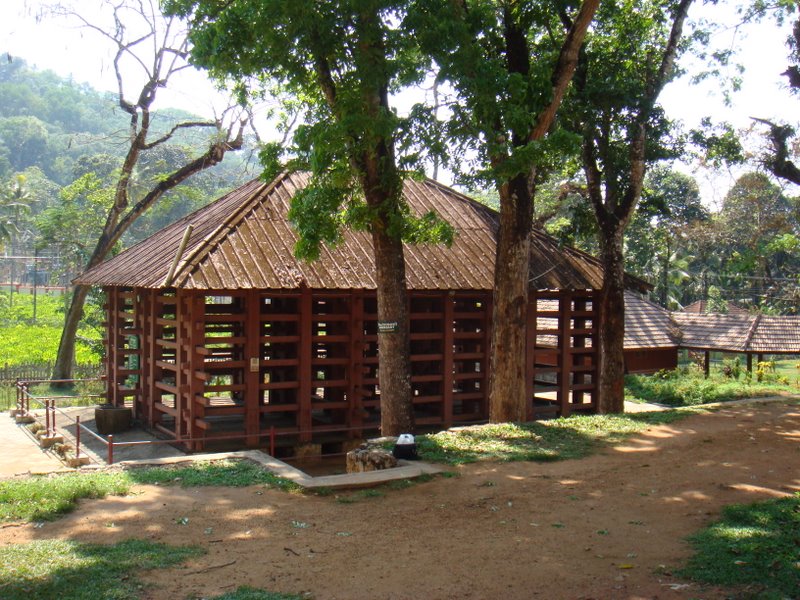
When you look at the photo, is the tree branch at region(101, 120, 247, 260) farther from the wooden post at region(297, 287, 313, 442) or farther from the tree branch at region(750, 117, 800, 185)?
the tree branch at region(750, 117, 800, 185)

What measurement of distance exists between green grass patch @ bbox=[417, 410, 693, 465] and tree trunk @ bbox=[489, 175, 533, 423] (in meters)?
0.83

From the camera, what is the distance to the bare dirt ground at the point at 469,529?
239 inches

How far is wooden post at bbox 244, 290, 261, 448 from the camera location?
13.6 metres

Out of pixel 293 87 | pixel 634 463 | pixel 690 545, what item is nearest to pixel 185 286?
pixel 293 87

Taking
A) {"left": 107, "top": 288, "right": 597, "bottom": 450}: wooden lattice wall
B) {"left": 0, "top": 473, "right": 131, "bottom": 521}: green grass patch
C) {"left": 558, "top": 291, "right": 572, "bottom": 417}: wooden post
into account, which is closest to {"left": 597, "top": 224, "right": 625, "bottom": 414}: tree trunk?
{"left": 558, "top": 291, "right": 572, "bottom": 417}: wooden post

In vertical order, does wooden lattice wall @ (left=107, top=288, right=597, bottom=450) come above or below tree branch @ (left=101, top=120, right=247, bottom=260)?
below

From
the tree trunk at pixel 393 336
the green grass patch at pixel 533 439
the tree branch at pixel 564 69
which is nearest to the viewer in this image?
the green grass patch at pixel 533 439

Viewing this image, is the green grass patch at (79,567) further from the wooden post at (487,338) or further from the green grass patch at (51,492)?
the wooden post at (487,338)

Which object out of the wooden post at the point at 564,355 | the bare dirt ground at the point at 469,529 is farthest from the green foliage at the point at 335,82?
the wooden post at the point at 564,355

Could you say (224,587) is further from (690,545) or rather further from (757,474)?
(757,474)

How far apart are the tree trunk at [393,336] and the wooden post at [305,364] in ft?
7.72

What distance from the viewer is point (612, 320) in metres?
16.2

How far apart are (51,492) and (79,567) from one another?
243 centimetres

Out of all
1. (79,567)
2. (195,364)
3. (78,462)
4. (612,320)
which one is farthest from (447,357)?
(79,567)
